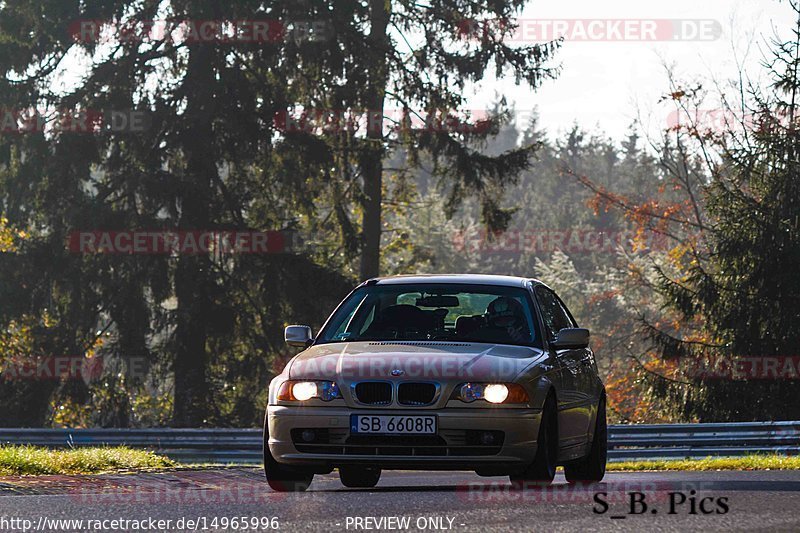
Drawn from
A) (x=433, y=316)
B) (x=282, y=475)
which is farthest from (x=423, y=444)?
(x=433, y=316)

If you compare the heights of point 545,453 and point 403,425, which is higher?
point 403,425

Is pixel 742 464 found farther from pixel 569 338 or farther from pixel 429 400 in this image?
pixel 429 400

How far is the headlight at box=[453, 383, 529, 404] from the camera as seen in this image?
9625mm

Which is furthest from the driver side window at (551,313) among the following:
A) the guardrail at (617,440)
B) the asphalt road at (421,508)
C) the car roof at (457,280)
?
the guardrail at (617,440)

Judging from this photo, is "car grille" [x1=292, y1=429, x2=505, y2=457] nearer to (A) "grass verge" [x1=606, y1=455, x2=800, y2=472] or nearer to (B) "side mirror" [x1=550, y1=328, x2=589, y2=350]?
(B) "side mirror" [x1=550, y1=328, x2=589, y2=350]

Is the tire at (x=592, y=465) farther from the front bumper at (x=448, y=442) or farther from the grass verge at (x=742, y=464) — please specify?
the grass verge at (x=742, y=464)

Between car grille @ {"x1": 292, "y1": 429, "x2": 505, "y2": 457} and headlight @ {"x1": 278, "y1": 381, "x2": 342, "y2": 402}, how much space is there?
0.80ft

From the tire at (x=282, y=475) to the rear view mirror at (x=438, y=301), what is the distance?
1.63m

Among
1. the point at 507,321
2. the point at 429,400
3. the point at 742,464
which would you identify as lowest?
the point at 742,464

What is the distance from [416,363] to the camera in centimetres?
974

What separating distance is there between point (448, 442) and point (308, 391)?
102cm

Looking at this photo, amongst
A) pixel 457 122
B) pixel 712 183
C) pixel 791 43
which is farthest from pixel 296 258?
pixel 791 43

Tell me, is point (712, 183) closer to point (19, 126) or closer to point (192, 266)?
point (192, 266)

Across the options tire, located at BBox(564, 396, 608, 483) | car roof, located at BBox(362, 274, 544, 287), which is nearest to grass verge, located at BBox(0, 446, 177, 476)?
car roof, located at BBox(362, 274, 544, 287)
